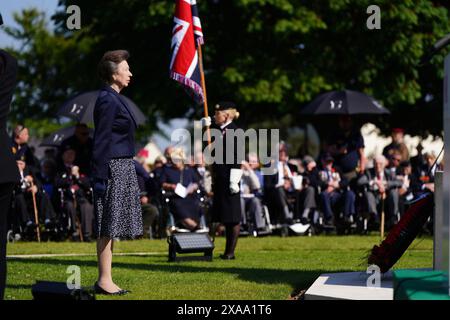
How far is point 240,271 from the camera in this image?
470 inches

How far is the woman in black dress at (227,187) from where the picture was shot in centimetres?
1413

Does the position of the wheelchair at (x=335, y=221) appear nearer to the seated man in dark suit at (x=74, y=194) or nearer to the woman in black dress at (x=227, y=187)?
the seated man in dark suit at (x=74, y=194)

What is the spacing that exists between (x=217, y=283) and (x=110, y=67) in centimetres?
238

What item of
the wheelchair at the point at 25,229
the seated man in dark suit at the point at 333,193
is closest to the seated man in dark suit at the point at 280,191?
the seated man in dark suit at the point at 333,193

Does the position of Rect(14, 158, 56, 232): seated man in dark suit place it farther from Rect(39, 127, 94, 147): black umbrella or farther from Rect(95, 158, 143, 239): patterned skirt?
Rect(95, 158, 143, 239): patterned skirt

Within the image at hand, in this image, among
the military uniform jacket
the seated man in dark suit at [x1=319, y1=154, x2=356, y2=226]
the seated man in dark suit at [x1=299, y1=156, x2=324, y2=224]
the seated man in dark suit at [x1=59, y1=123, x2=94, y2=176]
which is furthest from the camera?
the seated man in dark suit at [x1=299, y1=156, x2=324, y2=224]

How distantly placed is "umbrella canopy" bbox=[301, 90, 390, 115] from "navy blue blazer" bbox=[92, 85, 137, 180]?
13.7 m

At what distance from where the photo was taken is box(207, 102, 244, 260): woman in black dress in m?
14.1

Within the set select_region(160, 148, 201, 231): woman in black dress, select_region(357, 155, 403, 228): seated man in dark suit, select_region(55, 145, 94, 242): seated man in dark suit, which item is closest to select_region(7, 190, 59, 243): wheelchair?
select_region(55, 145, 94, 242): seated man in dark suit

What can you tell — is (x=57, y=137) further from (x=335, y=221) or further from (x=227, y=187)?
(x=227, y=187)

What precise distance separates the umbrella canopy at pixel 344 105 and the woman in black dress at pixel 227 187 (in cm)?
906

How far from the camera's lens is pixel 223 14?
102 ft
